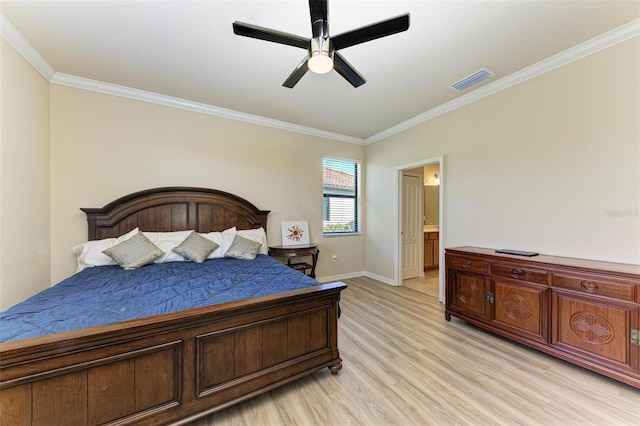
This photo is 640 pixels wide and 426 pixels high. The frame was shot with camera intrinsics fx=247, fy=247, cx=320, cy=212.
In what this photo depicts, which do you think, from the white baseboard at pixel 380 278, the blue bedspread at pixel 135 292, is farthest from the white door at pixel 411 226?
the blue bedspread at pixel 135 292

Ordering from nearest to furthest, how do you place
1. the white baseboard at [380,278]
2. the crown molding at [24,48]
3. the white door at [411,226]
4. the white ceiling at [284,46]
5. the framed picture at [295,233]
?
the white ceiling at [284,46] < the crown molding at [24,48] < the framed picture at [295,233] < the white baseboard at [380,278] < the white door at [411,226]

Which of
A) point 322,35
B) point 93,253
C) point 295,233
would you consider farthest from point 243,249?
point 322,35

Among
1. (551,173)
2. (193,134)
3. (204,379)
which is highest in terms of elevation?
(193,134)

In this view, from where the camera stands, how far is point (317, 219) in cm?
466

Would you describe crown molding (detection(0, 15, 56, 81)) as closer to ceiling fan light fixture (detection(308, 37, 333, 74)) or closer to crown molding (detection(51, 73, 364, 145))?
crown molding (detection(51, 73, 364, 145))

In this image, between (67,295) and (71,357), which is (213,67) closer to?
(67,295)

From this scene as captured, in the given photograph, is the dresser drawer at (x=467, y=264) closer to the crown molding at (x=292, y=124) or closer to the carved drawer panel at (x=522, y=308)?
the carved drawer panel at (x=522, y=308)

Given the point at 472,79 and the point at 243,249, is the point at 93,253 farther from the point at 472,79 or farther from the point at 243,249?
the point at 472,79

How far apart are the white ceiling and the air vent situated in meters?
0.08

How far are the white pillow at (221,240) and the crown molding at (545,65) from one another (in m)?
3.42

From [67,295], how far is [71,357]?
0.87m

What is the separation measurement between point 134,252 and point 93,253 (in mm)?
452

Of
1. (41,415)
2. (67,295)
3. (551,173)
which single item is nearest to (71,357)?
(41,415)

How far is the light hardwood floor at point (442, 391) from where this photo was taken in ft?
5.22
